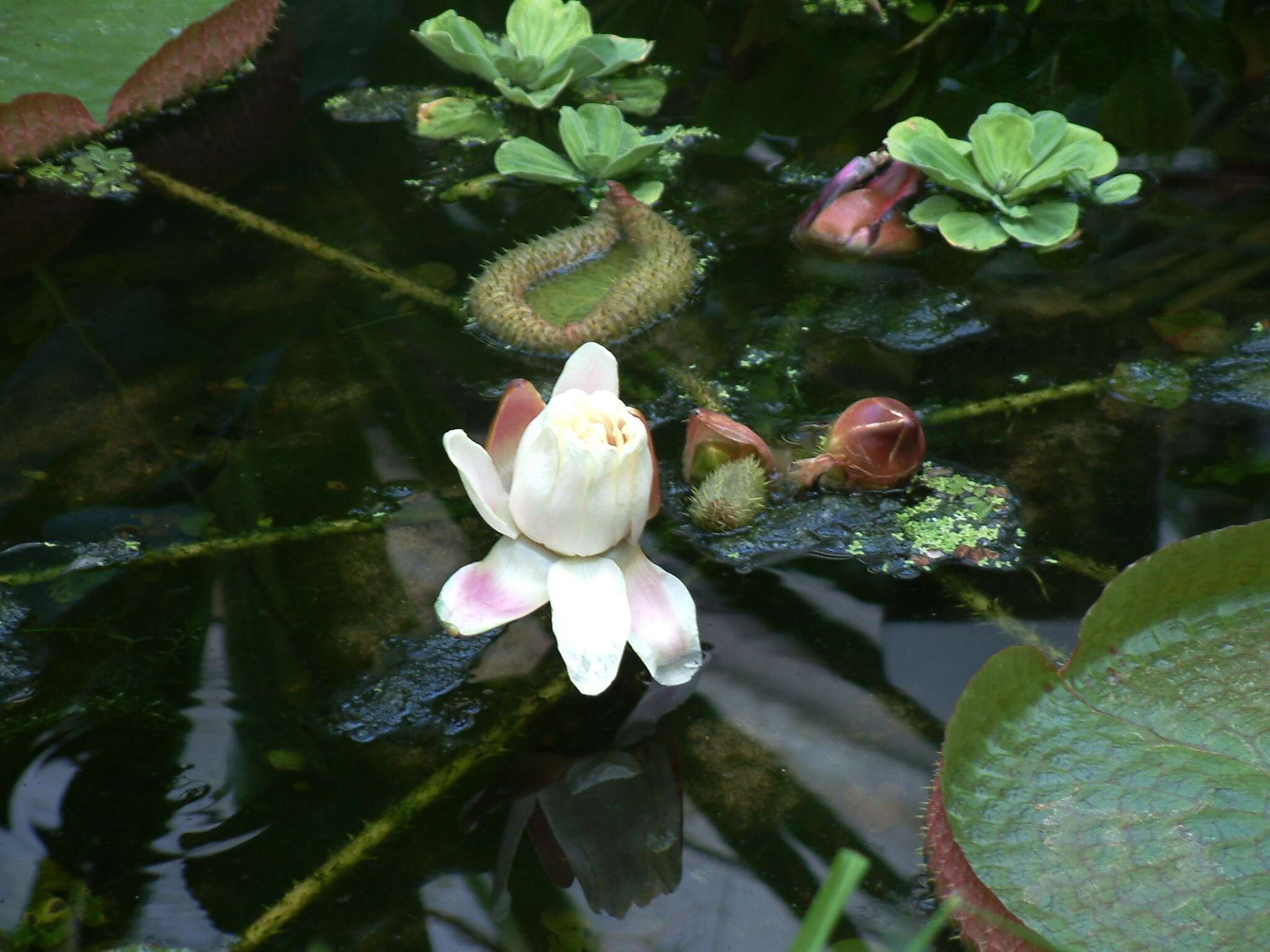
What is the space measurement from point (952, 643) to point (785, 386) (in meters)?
0.62

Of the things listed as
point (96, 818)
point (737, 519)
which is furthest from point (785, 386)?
point (96, 818)

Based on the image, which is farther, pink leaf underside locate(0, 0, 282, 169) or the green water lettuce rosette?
pink leaf underside locate(0, 0, 282, 169)

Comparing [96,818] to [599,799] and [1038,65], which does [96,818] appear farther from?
[1038,65]

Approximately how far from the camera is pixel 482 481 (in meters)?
1.32

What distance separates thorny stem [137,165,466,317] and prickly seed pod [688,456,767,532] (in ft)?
2.36

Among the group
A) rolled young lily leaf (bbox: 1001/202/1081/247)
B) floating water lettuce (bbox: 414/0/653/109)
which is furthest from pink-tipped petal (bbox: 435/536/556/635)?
floating water lettuce (bbox: 414/0/653/109)

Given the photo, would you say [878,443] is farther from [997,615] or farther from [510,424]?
[510,424]

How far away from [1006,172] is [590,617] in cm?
152

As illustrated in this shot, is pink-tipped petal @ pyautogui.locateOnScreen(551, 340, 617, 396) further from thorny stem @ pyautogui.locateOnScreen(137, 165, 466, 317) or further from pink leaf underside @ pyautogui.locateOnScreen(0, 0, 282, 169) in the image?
pink leaf underside @ pyautogui.locateOnScreen(0, 0, 282, 169)

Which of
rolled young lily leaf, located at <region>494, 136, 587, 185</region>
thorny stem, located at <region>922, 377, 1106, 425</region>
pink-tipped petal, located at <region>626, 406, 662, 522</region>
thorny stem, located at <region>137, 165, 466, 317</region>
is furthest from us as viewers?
rolled young lily leaf, located at <region>494, 136, 587, 185</region>

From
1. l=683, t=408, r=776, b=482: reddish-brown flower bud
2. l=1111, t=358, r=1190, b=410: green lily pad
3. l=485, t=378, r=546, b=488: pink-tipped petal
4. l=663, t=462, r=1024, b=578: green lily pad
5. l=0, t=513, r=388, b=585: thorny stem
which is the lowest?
l=1111, t=358, r=1190, b=410: green lily pad

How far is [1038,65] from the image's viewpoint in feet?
9.79

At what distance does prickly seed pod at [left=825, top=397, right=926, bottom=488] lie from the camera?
1.60 m

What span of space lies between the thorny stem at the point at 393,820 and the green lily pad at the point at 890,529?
14.3 inches
